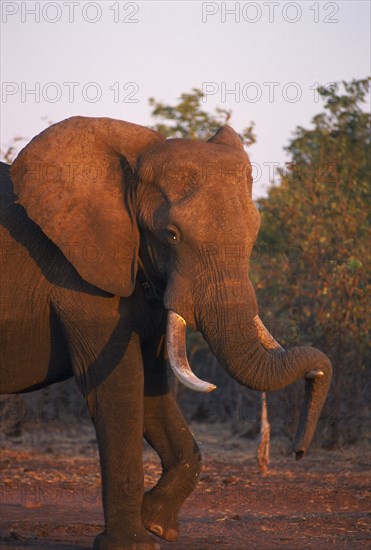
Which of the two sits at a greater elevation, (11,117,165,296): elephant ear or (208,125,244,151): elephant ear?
(208,125,244,151): elephant ear

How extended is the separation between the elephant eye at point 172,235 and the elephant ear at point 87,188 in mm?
341

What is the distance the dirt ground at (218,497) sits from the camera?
764 centimetres

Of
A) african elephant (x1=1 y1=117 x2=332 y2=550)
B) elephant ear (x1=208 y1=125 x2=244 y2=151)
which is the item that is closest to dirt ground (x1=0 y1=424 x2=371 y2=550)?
african elephant (x1=1 y1=117 x2=332 y2=550)

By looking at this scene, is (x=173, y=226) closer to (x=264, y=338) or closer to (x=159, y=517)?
(x=264, y=338)

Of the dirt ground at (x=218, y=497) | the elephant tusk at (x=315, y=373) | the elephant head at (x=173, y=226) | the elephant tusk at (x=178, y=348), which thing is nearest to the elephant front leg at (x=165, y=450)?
the dirt ground at (x=218, y=497)

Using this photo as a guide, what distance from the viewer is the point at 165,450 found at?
284 inches

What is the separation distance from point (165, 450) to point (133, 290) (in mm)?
1107

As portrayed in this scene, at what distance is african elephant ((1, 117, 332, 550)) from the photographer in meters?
6.34

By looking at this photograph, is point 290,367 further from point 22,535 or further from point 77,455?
point 77,455

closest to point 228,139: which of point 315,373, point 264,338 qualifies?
point 264,338

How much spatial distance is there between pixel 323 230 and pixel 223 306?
6679 mm

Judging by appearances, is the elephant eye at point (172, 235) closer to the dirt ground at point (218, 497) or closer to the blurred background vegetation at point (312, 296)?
the dirt ground at point (218, 497)

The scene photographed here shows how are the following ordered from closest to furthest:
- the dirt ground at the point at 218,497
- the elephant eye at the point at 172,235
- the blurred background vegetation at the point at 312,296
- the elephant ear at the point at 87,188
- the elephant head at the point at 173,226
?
the elephant head at the point at 173,226
the elephant eye at the point at 172,235
the elephant ear at the point at 87,188
the dirt ground at the point at 218,497
the blurred background vegetation at the point at 312,296

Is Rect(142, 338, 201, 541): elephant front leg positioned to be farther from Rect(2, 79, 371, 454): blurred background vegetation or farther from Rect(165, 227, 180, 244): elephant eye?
Rect(2, 79, 371, 454): blurred background vegetation
